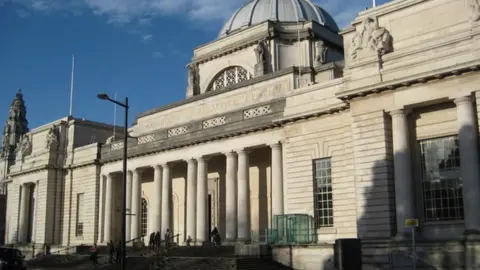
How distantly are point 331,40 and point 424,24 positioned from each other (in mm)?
21146

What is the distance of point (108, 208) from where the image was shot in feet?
143

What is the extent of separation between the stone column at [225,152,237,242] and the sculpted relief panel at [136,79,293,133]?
4478 mm

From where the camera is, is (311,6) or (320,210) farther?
(311,6)

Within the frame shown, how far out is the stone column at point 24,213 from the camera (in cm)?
5105

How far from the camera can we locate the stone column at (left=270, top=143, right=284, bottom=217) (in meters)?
32.0

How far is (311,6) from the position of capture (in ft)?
166

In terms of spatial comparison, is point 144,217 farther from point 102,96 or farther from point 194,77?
point 102,96

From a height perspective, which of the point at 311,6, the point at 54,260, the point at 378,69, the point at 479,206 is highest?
the point at 311,6

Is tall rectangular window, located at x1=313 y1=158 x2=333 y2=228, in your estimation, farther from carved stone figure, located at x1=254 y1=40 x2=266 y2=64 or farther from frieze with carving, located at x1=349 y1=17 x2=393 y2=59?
carved stone figure, located at x1=254 y1=40 x2=266 y2=64

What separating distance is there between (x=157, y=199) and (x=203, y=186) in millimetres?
4834

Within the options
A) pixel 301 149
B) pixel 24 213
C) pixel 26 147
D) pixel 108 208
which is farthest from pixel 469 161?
pixel 26 147

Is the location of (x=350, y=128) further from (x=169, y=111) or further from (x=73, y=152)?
(x=73, y=152)

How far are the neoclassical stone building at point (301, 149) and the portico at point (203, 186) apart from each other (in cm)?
10

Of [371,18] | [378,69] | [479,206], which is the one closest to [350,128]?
[378,69]
